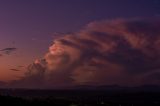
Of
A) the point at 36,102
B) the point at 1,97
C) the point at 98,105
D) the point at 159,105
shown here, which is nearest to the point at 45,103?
the point at 36,102

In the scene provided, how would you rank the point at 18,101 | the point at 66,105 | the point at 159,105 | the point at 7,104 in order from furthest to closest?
the point at 159,105 → the point at 66,105 → the point at 18,101 → the point at 7,104

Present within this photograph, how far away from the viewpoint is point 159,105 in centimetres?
8888

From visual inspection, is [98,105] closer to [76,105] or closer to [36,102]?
[76,105]

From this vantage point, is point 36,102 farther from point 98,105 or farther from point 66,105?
point 98,105

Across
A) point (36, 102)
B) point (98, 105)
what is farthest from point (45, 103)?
point (98, 105)

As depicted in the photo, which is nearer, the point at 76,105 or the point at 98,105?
the point at 76,105

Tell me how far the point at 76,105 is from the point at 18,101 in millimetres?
7326

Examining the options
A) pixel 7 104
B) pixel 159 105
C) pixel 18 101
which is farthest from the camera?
pixel 159 105

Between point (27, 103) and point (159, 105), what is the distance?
157 ft

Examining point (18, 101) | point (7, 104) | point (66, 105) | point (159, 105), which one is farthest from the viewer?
point (159, 105)

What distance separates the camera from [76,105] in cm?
5056

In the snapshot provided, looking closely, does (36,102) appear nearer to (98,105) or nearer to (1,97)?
(1,97)

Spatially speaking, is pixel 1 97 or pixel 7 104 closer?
pixel 7 104

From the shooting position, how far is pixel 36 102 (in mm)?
49500
